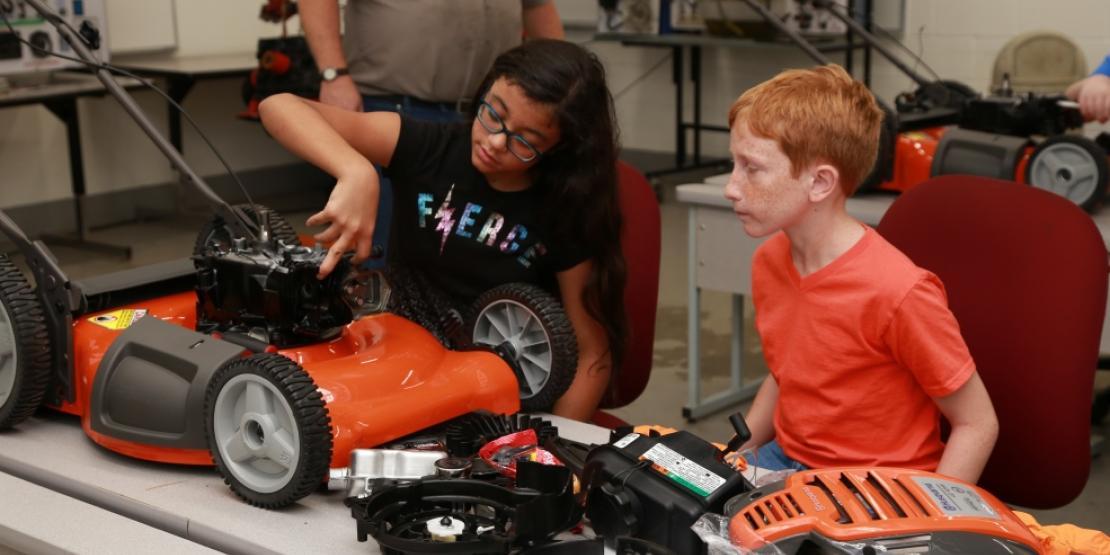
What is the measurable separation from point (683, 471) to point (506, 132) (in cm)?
66

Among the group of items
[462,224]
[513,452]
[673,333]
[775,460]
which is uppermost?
[462,224]

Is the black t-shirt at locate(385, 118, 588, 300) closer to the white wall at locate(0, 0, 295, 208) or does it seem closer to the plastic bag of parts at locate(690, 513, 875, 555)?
the plastic bag of parts at locate(690, 513, 875, 555)

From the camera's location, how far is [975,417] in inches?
55.9

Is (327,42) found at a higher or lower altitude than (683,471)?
higher

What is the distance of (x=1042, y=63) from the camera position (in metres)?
4.19

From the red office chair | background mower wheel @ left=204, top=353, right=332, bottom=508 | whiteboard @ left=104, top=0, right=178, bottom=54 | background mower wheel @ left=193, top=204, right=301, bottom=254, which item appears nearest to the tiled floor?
whiteboard @ left=104, top=0, right=178, bottom=54

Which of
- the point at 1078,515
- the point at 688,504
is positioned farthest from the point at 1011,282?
the point at 1078,515

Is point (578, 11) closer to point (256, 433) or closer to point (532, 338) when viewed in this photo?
point (532, 338)

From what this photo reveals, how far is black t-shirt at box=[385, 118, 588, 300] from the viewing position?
5.86 ft

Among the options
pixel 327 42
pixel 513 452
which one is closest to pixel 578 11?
pixel 327 42

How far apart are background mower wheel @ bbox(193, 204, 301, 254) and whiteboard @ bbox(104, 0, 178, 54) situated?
4266 mm

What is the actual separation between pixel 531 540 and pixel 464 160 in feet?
2.71

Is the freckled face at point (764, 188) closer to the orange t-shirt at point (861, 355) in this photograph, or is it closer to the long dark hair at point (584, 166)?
the orange t-shirt at point (861, 355)

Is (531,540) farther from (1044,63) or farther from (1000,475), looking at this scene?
(1044,63)
